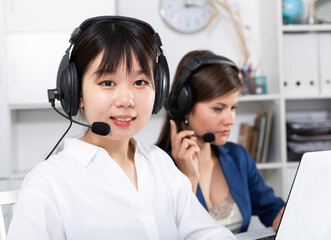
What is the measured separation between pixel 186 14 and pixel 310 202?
211cm

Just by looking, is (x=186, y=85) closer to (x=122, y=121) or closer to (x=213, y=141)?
(x=213, y=141)

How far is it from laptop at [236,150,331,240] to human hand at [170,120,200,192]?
25.0 inches

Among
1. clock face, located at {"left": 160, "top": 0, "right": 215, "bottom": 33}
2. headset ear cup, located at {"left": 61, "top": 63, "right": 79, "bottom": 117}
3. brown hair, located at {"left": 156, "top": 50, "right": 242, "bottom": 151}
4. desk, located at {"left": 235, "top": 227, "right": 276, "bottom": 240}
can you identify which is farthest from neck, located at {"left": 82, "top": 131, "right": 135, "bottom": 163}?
clock face, located at {"left": 160, "top": 0, "right": 215, "bottom": 33}

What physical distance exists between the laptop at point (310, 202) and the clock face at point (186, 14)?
2028 mm

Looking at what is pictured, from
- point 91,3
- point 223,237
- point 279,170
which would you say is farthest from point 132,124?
point 279,170

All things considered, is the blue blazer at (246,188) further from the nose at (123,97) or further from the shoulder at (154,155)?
the nose at (123,97)

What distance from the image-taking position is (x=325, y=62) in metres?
2.46

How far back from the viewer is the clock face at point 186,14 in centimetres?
265

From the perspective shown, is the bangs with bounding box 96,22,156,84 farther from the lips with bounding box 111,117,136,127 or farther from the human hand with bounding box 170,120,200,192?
the human hand with bounding box 170,120,200,192

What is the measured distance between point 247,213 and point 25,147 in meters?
1.64

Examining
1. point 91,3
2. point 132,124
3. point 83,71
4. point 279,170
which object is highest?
point 91,3

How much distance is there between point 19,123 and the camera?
263 cm

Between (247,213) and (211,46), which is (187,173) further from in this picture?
(211,46)

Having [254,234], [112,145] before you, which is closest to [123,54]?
[112,145]
